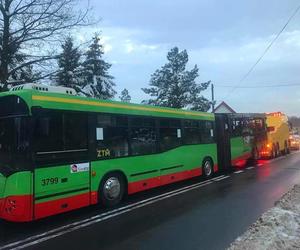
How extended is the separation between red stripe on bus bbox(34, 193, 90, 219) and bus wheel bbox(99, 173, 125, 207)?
0.66m

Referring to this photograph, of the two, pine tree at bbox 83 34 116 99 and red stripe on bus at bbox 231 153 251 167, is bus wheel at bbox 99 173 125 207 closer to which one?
red stripe on bus at bbox 231 153 251 167

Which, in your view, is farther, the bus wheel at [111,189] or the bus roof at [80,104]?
the bus wheel at [111,189]

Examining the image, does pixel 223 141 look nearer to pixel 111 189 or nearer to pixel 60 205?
pixel 111 189

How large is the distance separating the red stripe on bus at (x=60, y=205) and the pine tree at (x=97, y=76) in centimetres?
2593

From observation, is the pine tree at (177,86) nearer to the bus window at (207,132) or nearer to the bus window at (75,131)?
the bus window at (207,132)

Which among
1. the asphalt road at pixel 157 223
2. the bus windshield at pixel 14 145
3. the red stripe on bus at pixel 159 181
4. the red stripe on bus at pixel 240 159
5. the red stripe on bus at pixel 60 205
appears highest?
the bus windshield at pixel 14 145

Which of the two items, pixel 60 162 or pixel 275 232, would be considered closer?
pixel 275 232

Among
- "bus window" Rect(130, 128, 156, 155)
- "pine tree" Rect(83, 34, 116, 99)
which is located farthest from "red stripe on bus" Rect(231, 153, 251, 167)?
"pine tree" Rect(83, 34, 116, 99)

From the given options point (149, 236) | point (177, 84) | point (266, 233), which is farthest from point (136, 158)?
point (177, 84)

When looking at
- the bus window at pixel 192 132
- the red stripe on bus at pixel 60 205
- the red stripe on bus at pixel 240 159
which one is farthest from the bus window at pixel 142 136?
the red stripe on bus at pixel 240 159

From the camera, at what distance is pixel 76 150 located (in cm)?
991

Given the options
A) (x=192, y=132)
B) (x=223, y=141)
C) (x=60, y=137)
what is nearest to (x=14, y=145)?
(x=60, y=137)

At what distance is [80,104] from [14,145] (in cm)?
197

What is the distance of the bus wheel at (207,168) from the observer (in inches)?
653
